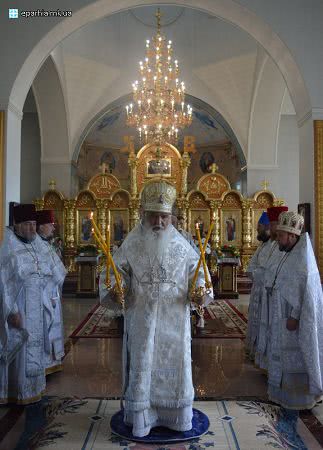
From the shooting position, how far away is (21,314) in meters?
4.05

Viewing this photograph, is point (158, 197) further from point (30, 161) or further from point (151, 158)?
point (30, 161)

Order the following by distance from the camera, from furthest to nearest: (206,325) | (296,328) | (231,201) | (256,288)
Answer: (231,201)
(206,325)
(256,288)
(296,328)

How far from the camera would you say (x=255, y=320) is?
5.44 meters

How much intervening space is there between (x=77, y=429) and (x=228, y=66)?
1229cm

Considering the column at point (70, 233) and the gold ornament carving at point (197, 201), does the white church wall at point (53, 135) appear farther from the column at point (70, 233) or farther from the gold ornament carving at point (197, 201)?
the gold ornament carving at point (197, 201)

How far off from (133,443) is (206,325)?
4558 millimetres

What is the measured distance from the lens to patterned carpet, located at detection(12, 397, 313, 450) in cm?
314

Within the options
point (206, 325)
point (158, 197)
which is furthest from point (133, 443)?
point (206, 325)

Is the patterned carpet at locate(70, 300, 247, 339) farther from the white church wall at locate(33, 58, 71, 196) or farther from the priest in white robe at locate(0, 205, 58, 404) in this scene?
the white church wall at locate(33, 58, 71, 196)

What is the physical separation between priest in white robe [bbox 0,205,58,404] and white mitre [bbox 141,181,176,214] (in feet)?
4.70

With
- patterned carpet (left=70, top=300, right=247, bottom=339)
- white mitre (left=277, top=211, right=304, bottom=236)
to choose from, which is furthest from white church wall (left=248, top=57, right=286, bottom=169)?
white mitre (left=277, top=211, right=304, bottom=236)

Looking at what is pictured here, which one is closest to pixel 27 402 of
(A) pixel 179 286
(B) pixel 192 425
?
(B) pixel 192 425

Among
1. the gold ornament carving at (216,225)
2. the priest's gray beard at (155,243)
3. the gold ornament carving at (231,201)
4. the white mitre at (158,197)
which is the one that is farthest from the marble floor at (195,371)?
the gold ornament carving at (231,201)

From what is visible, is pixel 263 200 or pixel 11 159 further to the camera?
pixel 263 200
